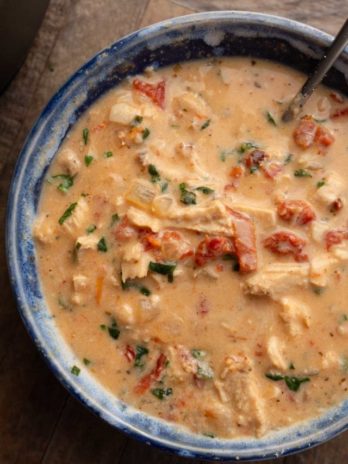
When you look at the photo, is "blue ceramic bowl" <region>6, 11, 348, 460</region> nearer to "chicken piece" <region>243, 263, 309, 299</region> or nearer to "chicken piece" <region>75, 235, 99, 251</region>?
"chicken piece" <region>75, 235, 99, 251</region>

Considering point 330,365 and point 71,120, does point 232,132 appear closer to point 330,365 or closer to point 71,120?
point 71,120

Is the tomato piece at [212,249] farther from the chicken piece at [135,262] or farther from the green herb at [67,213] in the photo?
the green herb at [67,213]

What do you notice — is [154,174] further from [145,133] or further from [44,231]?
[44,231]

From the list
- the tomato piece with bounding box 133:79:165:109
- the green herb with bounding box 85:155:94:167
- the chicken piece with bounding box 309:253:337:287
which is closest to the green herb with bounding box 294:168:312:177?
the chicken piece with bounding box 309:253:337:287

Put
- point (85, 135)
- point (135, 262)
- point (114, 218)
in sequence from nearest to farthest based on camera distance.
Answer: point (135, 262)
point (114, 218)
point (85, 135)

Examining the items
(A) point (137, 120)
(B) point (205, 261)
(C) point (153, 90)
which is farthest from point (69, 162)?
(B) point (205, 261)

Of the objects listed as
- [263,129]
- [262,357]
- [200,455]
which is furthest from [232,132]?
[200,455]

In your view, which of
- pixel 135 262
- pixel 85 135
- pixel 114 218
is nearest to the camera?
pixel 135 262
